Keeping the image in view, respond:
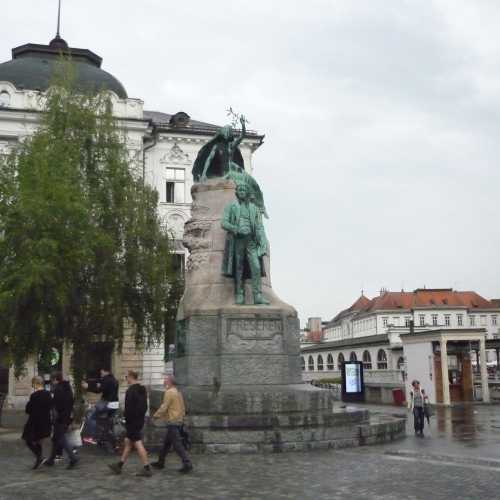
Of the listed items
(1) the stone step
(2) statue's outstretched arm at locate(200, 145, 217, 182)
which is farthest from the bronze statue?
(1) the stone step

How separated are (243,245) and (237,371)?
276cm

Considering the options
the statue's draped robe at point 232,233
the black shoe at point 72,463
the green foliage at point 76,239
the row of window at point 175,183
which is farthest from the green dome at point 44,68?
the black shoe at point 72,463

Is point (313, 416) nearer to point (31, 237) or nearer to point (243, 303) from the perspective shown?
point (243, 303)

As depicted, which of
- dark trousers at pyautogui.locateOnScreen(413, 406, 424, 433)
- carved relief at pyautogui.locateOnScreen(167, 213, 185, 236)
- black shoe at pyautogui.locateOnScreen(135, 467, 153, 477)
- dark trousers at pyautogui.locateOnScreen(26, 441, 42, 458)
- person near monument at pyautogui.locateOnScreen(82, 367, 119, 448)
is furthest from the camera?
carved relief at pyautogui.locateOnScreen(167, 213, 185, 236)

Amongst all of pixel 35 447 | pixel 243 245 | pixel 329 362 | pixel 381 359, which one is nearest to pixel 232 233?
pixel 243 245

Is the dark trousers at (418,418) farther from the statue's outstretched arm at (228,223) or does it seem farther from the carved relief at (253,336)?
the statue's outstretched arm at (228,223)

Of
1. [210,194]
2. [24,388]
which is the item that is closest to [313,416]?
[210,194]

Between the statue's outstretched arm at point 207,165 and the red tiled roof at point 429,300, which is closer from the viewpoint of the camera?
the statue's outstretched arm at point 207,165

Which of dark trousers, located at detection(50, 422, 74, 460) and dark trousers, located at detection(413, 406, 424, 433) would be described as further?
dark trousers, located at detection(413, 406, 424, 433)

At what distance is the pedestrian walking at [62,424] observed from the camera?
10.5 metres

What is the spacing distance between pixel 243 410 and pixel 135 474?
326 centimetres

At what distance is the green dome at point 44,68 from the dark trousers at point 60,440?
27.3m

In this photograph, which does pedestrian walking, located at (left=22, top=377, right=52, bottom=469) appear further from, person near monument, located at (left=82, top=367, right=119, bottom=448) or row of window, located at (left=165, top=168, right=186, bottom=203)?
row of window, located at (left=165, top=168, right=186, bottom=203)

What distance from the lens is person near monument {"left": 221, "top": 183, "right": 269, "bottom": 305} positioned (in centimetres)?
1407
